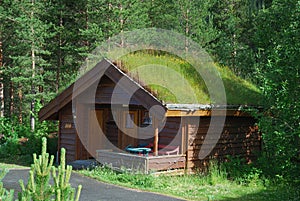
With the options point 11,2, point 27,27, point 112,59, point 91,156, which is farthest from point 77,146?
point 11,2

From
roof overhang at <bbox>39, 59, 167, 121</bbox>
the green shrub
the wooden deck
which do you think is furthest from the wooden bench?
the green shrub

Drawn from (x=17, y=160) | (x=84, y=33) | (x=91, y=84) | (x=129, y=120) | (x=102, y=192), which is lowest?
(x=17, y=160)

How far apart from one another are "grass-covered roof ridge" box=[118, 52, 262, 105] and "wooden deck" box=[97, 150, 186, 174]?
1.91 meters

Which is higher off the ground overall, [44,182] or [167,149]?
[44,182]

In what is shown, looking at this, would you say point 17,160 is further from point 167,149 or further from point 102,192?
point 102,192

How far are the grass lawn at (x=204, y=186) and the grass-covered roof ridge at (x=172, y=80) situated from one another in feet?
8.26

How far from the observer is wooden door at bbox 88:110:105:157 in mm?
17594

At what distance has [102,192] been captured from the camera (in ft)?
38.5

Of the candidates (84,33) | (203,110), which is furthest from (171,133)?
(84,33)

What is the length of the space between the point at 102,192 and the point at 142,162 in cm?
236

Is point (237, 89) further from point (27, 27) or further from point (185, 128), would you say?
point (27, 27)

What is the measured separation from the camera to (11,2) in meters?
30.0

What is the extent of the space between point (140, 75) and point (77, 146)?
15.0ft

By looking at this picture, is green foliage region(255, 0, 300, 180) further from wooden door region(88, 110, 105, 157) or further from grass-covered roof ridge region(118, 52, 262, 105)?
wooden door region(88, 110, 105, 157)
